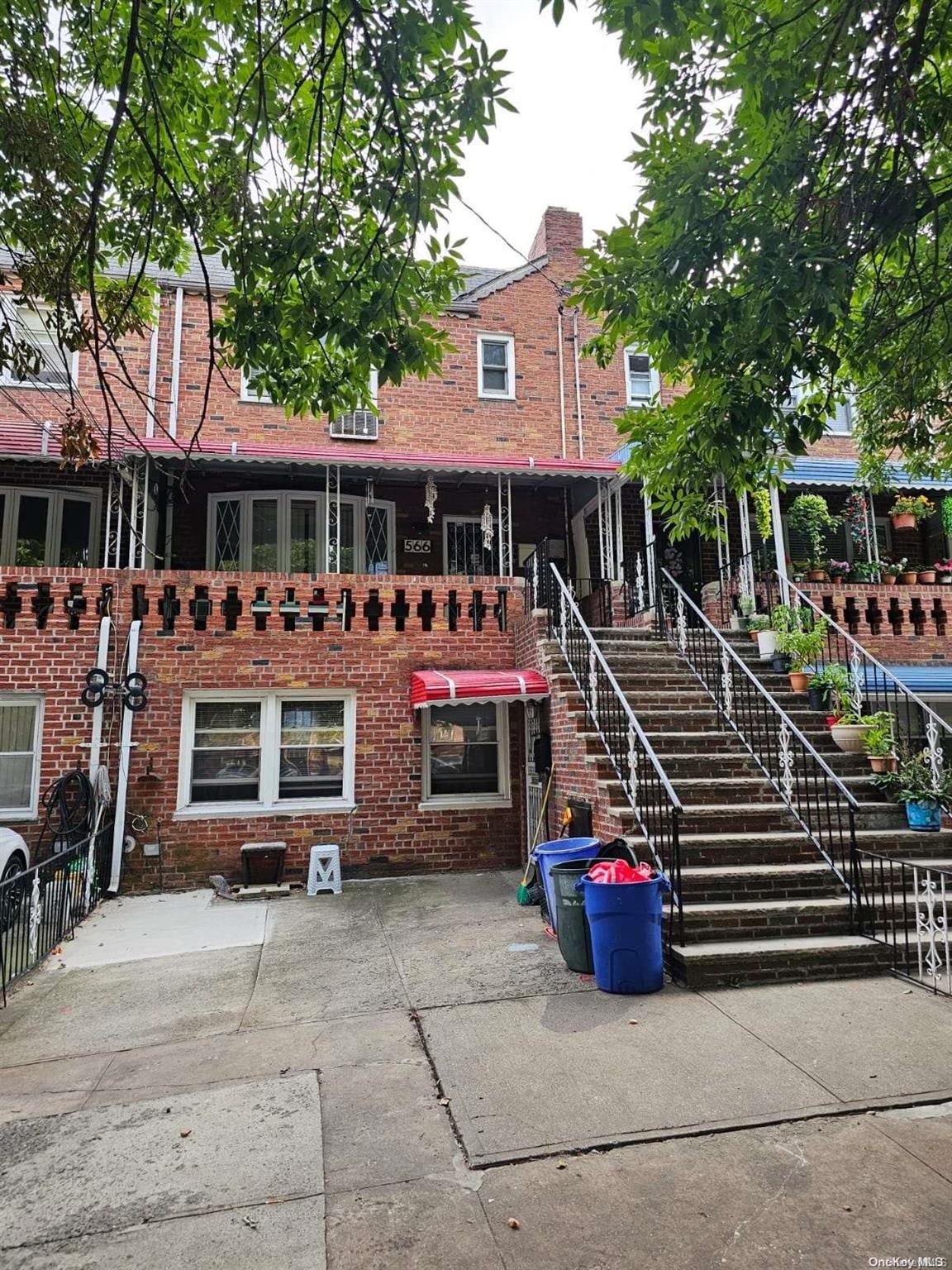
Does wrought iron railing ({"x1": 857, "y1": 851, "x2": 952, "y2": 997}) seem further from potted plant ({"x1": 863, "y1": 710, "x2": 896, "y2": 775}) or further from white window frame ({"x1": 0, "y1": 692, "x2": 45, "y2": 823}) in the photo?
white window frame ({"x1": 0, "y1": 692, "x2": 45, "y2": 823})

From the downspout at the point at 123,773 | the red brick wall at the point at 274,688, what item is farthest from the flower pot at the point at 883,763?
the downspout at the point at 123,773

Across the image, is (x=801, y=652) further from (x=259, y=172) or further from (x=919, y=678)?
(x=259, y=172)

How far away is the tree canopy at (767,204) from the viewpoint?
14.8 ft

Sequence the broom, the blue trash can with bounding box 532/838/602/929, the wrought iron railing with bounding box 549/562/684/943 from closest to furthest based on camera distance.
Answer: the wrought iron railing with bounding box 549/562/684/943
the blue trash can with bounding box 532/838/602/929
the broom

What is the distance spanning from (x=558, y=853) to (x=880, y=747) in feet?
14.0

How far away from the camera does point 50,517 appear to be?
13.0 metres

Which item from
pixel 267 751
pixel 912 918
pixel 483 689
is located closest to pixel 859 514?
pixel 483 689

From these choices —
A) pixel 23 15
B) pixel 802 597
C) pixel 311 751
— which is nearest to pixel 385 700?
pixel 311 751

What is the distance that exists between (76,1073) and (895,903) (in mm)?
6717

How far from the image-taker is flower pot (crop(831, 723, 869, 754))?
926 cm

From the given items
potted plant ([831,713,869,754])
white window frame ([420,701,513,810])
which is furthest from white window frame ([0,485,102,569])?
potted plant ([831,713,869,754])

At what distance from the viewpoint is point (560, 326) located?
15.5 meters

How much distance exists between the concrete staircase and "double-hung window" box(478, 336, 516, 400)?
6685mm

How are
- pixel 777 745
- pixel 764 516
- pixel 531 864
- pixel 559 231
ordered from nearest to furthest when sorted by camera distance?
pixel 777 745 < pixel 531 864 < pixel 764 516 < pixel 559 231
